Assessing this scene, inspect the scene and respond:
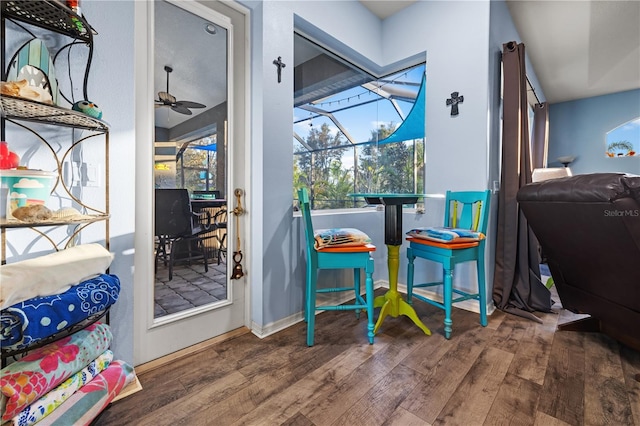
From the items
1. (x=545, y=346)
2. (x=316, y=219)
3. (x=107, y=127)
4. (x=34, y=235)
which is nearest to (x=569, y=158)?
(x=545, y=346)

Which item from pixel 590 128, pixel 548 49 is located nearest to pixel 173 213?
pixel 548 49

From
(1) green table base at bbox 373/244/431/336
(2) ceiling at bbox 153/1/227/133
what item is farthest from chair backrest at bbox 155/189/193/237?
(1) green table base at bbox 373/244/431/336

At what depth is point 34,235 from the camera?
1199 millimetres

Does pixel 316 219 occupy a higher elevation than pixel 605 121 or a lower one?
lower

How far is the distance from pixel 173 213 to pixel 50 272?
2.59ft

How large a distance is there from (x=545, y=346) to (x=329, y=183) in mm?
2021

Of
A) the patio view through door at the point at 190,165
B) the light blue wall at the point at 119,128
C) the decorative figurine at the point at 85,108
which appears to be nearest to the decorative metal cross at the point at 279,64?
the patio view through door at the point at 190,165

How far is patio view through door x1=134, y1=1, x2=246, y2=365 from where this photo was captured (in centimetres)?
164

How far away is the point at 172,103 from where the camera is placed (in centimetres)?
173

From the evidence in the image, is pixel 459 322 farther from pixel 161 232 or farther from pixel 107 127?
pixel 107 127

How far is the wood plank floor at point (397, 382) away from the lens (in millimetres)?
1239

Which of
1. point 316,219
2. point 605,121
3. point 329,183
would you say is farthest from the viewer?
point 605,121

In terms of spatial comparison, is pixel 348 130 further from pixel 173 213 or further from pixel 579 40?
pixel 579 40

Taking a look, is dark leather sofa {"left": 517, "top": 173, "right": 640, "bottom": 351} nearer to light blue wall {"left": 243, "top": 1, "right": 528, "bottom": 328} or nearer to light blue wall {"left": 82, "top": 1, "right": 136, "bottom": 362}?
light blue wall {"left": 243, "top": 1, "right": 528, "bottom": 328}
